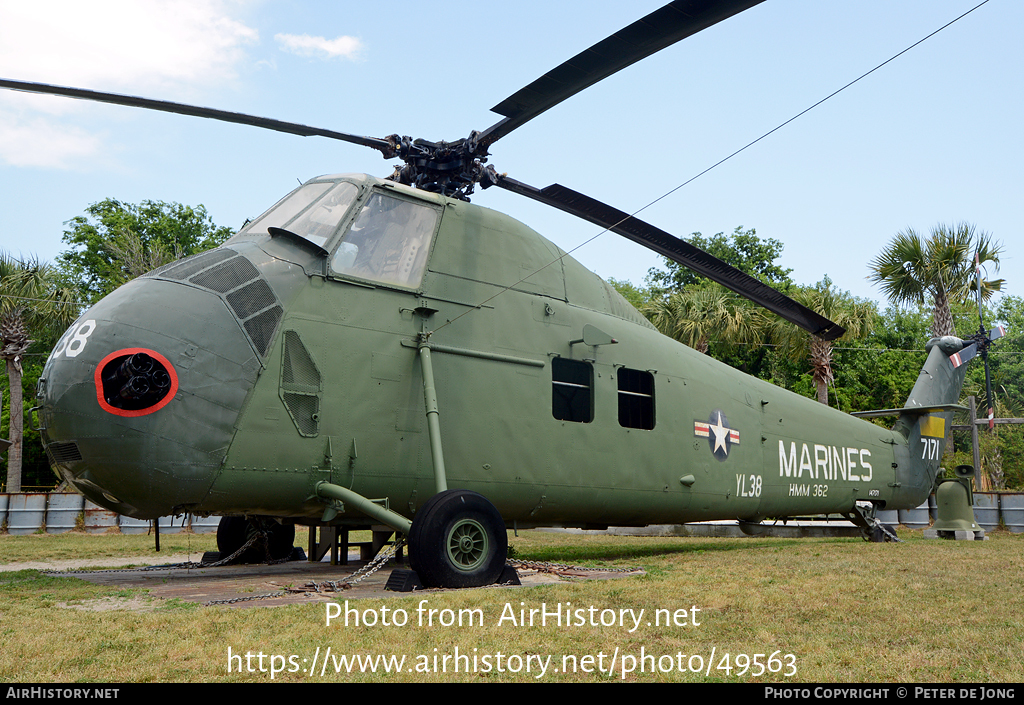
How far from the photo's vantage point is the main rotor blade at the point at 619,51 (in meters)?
6.56

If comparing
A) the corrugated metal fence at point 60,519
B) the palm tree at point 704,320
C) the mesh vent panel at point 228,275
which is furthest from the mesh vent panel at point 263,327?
the palm tree at point 704,320

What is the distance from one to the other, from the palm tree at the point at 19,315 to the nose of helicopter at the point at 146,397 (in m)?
22.0

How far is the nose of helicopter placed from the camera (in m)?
6.82

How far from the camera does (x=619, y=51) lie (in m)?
7.00

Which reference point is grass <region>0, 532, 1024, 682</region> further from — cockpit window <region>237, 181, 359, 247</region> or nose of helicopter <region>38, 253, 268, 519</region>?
cockpit window <region>237, 181, 359, 247</region>

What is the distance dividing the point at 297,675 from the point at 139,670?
2.63 feet

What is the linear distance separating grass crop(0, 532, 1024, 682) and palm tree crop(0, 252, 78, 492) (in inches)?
845

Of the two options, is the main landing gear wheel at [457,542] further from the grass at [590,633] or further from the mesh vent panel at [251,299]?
the mesh vent panel at [251,299]

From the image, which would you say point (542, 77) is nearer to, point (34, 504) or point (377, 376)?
point (377, 376)

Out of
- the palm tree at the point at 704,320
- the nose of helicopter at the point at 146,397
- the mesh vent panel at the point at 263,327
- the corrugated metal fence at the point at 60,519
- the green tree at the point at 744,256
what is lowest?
the corrugated metal fence at the point at 60,519

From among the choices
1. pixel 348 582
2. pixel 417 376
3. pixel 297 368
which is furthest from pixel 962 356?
pixel 297 368

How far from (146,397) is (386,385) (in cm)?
233

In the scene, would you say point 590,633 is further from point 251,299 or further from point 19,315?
point 19,315

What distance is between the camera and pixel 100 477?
6.92 meters
